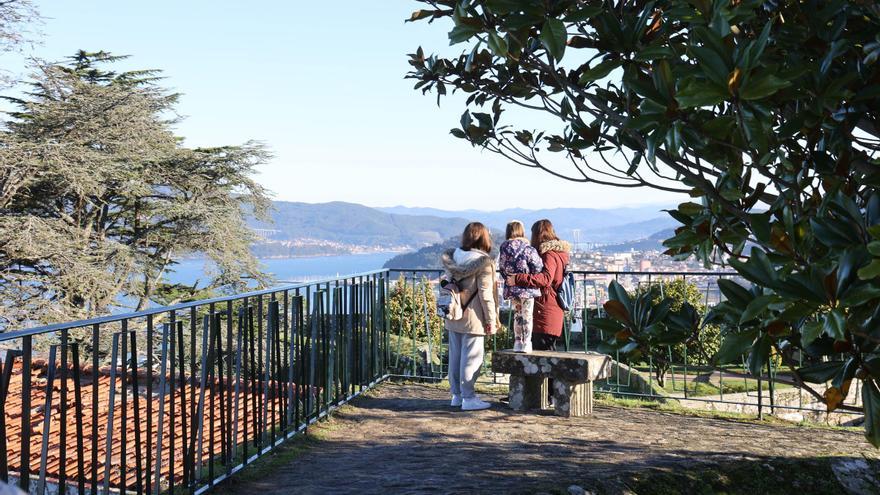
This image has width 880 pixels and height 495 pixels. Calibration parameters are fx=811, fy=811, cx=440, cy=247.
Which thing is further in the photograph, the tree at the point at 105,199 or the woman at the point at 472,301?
the tree at the point at 105,199

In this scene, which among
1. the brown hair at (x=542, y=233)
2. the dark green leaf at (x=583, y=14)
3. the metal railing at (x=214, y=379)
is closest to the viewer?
the dark green leaf at (x=583, y=14)

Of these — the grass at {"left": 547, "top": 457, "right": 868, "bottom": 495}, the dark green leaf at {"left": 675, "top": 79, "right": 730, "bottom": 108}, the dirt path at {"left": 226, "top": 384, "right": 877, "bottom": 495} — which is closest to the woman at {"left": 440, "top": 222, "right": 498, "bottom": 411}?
the dirt path at {"left": 226, "top": 384, "right": 877, "bottom": 495}

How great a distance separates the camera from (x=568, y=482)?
5422 millimetres

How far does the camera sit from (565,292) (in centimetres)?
823

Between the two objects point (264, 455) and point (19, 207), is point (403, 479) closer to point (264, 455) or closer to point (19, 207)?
point (264, 455)

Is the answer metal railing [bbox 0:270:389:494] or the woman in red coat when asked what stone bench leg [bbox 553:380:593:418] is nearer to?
the woman in red coat

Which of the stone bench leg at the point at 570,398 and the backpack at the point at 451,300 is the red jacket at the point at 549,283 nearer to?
the backpack at the point at 451,300

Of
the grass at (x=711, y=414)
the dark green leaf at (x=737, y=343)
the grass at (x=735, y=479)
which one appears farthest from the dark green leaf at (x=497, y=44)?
the grass at (x=711, y=414)

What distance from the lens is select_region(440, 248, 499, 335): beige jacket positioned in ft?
25.4

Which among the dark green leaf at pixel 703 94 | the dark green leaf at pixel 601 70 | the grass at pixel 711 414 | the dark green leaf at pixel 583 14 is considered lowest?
the grass at pixel 711 414

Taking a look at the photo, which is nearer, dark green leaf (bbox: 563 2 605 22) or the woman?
dark green leaf (bbox: 563 2 605 22)

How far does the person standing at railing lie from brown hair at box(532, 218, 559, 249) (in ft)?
0.52

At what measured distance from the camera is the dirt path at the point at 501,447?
5.67 meters

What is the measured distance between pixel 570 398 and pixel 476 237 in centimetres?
176
